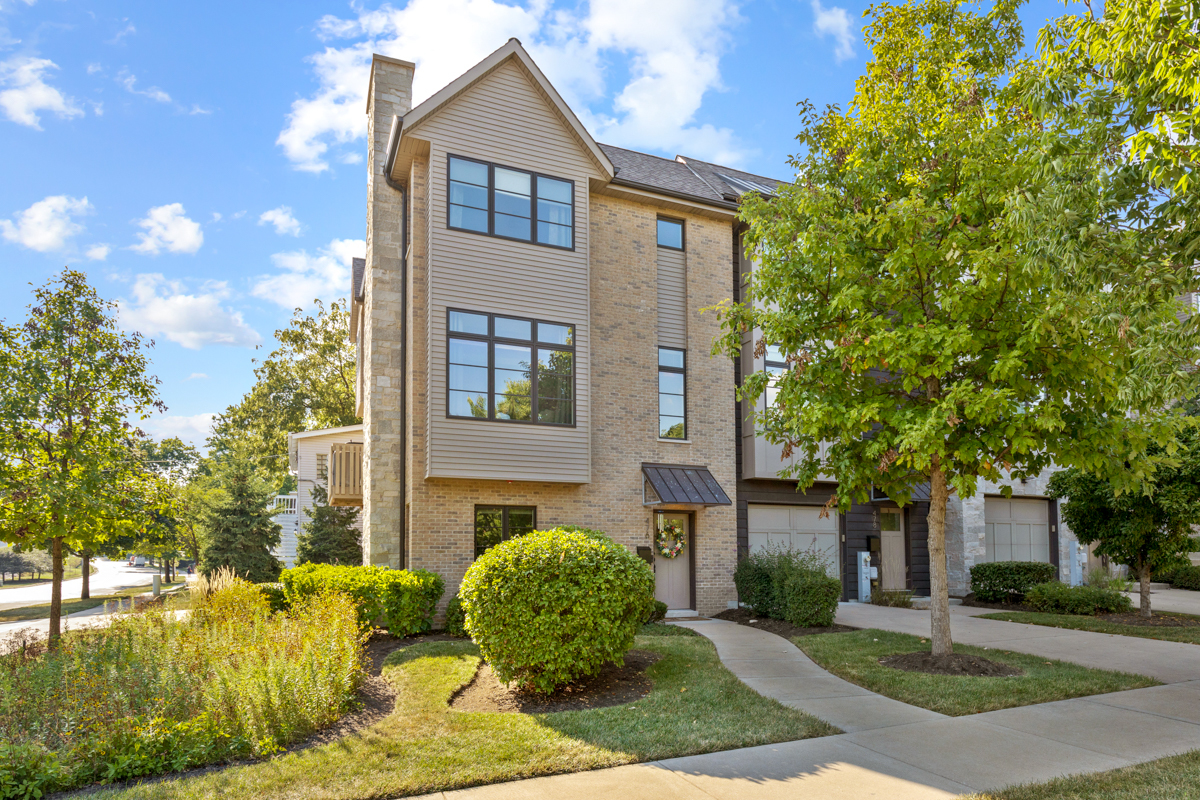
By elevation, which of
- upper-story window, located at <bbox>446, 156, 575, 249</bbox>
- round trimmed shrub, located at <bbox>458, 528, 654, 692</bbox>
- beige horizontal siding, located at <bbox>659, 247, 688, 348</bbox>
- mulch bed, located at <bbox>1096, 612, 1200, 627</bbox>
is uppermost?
upper-story window, located at <bbox>446, 156, 575, 249</bbox>

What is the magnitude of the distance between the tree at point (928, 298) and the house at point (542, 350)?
187 inches

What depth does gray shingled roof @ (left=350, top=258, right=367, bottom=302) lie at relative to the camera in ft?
68.7

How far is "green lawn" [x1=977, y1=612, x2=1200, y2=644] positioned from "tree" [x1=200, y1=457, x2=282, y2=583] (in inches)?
769

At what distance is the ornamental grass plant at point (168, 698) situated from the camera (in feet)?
19.2

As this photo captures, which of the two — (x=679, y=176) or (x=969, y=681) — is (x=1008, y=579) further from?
(x=679, y=176)

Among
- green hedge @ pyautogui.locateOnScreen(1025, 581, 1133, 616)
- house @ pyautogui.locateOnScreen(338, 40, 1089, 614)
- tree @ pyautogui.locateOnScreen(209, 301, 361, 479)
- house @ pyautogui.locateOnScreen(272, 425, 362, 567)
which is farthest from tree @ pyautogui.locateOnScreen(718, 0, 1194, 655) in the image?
tree @ pyautogui.locateOnScreen(209, 301, 361, 479)

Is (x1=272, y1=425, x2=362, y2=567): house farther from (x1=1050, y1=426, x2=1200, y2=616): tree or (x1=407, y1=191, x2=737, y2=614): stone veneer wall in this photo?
(x1=1050, y1=426, x2=1200, y2=616): tree

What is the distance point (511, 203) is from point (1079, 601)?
13.4 m

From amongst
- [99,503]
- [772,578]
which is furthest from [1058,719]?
[99,503]

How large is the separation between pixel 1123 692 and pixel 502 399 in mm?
9774

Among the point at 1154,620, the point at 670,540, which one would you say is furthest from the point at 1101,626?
the point at 670,540

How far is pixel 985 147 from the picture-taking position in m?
8.77

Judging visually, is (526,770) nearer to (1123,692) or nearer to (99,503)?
(1123,692)

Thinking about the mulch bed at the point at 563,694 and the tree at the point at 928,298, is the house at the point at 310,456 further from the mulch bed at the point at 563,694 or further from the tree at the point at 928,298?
the tree at the point at 928,298
